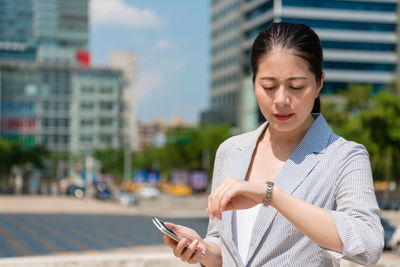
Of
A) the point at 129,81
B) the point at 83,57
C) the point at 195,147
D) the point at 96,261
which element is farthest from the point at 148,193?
the point at 129,81

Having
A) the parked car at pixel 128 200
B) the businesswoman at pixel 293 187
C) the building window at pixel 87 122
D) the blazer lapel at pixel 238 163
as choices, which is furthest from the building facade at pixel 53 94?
the businesswoman at pixel 293 187

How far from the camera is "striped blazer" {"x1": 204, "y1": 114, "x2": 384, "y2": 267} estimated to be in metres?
1.66

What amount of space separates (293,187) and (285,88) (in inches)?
12.0

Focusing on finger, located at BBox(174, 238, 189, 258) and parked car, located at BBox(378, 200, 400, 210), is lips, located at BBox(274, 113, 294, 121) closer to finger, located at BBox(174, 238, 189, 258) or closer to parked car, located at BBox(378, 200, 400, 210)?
finger, located at BBox(174, 238, 189, 258)

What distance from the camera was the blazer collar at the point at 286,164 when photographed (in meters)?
1.83

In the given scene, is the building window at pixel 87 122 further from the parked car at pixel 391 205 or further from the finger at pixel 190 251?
the finger at pixel 190 251

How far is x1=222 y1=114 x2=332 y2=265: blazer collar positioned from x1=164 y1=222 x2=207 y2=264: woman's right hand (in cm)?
12

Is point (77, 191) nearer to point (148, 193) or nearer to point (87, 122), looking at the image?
point (148, 193)

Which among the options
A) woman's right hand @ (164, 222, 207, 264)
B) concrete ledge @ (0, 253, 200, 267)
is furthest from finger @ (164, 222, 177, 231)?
concrete ledge @ (0, 253, 200, 267)

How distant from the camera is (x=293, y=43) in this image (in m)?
1.83

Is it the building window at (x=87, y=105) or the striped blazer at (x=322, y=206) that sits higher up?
the striped blazer at (x=322, y=206)

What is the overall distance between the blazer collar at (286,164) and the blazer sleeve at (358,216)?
0.42 ft

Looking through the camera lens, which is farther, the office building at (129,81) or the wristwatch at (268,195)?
the office building at (129,81)

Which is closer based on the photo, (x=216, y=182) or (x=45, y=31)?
(x=216, y=182)
